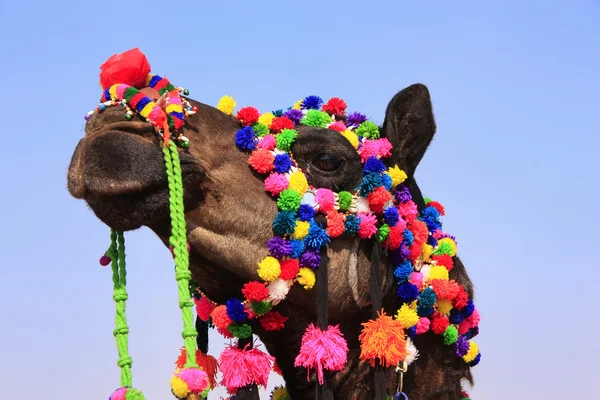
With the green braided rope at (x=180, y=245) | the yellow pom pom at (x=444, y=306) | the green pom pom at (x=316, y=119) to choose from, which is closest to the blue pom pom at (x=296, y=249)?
the green braided rope at (x=180, y=245)

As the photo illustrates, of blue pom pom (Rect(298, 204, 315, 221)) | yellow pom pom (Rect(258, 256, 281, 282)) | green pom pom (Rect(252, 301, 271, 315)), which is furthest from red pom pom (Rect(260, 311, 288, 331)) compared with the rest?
blue pom pom (Rect(298, 204, 315, 221))

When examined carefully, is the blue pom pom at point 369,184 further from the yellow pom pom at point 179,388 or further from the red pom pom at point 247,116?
the yellow pom pom at point 179,388

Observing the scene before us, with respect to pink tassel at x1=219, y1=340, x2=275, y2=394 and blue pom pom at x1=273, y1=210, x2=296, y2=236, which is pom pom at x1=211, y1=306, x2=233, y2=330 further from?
blue pom pom at x1=273, y1=210, x2=296, y2=236

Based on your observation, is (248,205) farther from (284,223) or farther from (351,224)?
(351,224)

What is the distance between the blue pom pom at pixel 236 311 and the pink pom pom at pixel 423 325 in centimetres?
122

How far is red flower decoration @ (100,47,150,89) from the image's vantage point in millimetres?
4512

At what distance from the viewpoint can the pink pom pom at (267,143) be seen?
4969mm

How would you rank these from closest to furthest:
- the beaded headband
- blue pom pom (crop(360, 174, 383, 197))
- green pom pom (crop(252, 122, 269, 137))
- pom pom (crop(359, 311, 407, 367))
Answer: the beaded headband → pom pom (crop(359, 311, 407, 367)) → blue pom pom (crop(360, 174, 383, 197)) → green pom pom (crop(252, 122, 269, 137))

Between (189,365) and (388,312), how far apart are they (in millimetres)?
1763

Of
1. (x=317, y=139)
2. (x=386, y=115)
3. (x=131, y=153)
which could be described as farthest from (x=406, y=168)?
(x=131, y=153)

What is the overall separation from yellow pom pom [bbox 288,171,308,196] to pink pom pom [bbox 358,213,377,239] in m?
0.39

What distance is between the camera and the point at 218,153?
4727mm

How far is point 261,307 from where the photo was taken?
4.71 metres

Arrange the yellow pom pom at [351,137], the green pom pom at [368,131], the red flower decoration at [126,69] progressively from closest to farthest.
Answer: the red flower decoration at [126,69] → the yellow pom pom at [351,137] → the green pom pom at [368,131]
